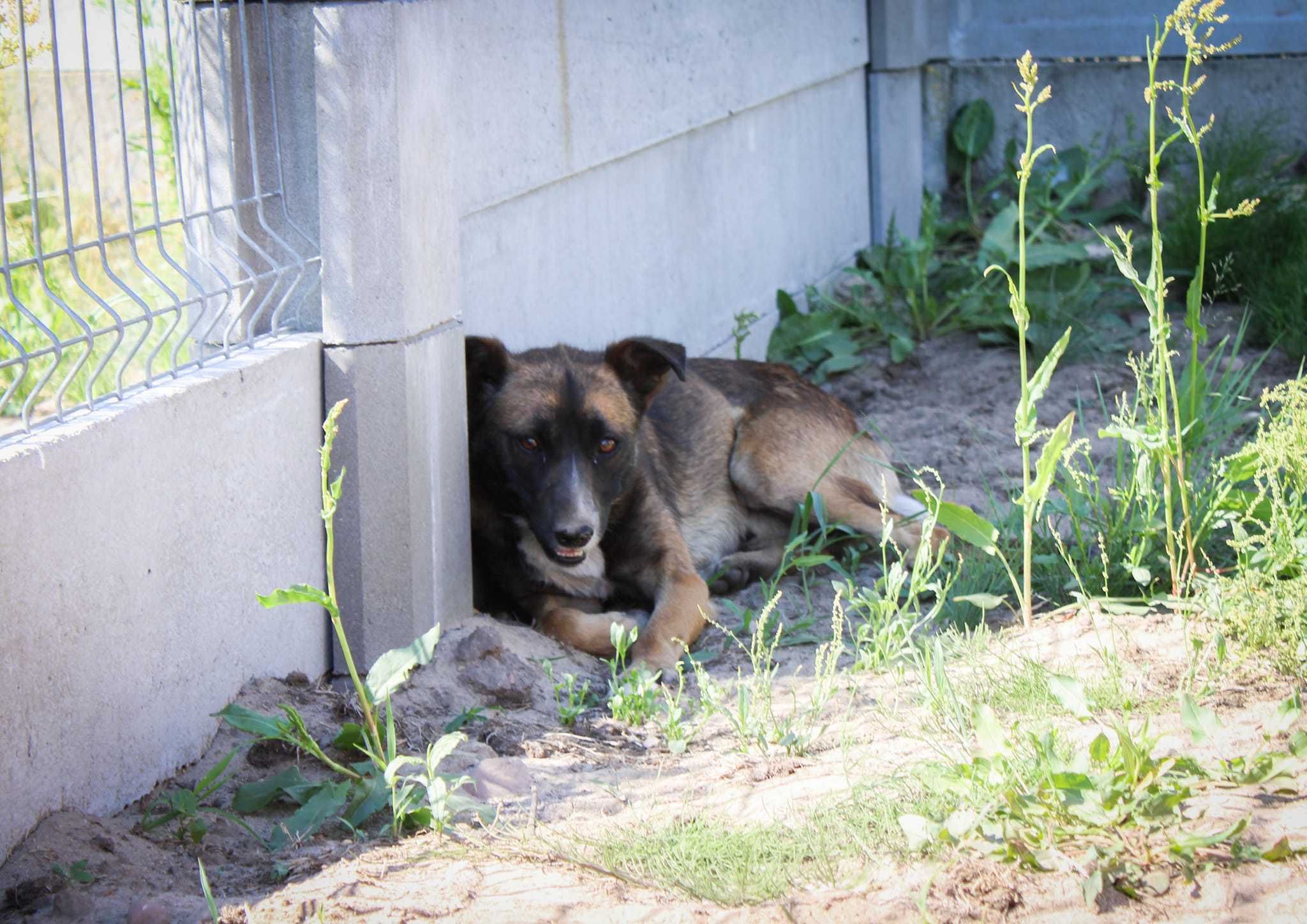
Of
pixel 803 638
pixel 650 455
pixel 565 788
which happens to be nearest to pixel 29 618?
pixel 565 788

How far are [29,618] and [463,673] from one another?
1439 millimetres

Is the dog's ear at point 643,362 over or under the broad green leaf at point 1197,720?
over

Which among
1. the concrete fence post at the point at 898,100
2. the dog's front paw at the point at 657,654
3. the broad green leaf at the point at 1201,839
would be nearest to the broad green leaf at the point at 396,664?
the dog's front paw at the point at 657,654

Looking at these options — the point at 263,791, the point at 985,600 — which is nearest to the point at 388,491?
the point at 263,791

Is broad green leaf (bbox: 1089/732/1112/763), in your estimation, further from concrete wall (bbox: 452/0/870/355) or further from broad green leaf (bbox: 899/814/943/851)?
concrete wall (bbox: 452/0/870/355)

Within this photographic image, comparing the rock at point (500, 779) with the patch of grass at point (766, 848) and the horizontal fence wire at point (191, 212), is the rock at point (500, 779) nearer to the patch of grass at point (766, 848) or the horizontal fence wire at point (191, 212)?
the patch of grass at point (766, 848)

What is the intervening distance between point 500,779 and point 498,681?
74 cm

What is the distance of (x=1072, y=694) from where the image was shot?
3.08 m

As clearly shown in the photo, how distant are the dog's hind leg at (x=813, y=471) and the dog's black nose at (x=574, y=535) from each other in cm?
137

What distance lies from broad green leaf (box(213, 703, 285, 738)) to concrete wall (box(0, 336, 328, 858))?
0.80ft

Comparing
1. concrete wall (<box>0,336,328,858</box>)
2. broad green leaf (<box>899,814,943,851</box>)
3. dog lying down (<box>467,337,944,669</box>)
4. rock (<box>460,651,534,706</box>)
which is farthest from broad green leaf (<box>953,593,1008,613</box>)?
concrete wall (<box>0,336,328,858</box>)

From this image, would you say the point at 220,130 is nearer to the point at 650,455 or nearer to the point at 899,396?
the point at 650,455

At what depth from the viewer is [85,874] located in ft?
9.09

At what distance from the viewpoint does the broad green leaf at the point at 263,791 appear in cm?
320
